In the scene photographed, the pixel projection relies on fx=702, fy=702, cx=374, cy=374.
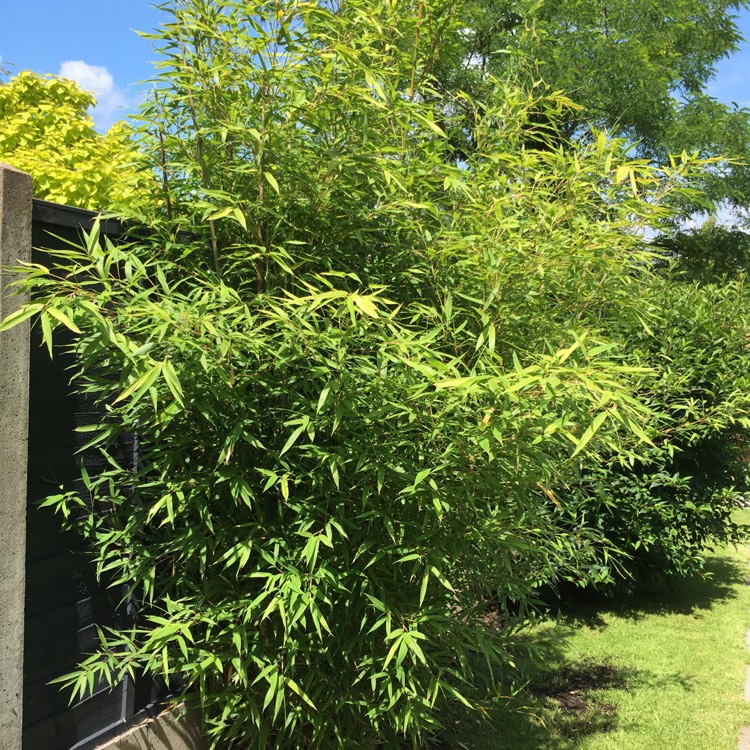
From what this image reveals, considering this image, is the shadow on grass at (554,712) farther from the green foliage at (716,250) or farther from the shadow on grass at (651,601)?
the green foliage at (716,250)

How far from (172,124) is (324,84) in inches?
19.5

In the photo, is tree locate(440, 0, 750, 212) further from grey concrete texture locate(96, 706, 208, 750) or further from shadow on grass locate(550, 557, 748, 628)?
grey concrete texture locate(96, 706, 208, 750)

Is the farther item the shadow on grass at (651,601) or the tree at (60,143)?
the shadow on grass at (651,601)

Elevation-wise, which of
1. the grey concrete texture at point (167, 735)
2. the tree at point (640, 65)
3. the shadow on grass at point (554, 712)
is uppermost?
the tree at point (640, 65)

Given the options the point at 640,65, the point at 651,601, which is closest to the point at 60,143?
the point at 651,601

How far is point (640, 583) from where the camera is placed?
17.3ft

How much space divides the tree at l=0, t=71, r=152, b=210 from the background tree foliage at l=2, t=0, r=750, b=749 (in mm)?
608

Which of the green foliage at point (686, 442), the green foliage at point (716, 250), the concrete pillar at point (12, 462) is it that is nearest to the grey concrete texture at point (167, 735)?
the concrete pillar at point (12, 462)

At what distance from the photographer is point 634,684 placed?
12.1 feet

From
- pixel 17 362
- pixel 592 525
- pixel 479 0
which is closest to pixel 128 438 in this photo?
pixel 17 362

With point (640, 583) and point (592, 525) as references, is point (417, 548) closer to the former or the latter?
point (592, 525)

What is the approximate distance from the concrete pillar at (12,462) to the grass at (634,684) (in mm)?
1702

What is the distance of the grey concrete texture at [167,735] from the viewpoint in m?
2.24

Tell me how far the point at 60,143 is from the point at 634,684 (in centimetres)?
413
